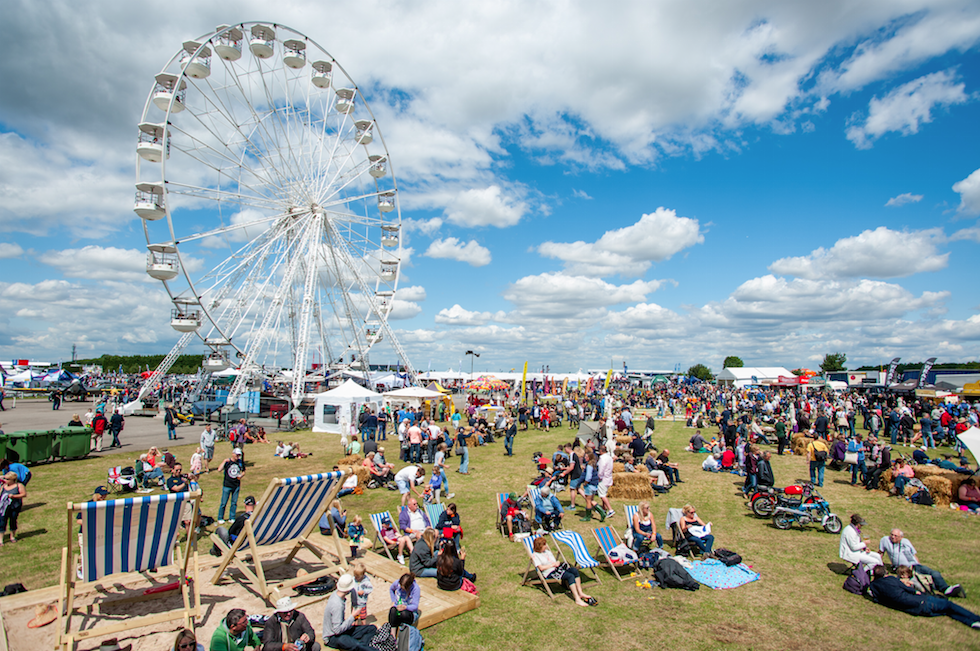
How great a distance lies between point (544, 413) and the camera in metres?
25.3

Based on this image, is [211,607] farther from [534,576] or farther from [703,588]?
[703,588]

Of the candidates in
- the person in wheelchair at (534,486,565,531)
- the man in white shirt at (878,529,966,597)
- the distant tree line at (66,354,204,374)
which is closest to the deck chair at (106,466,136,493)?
the person in wheelchair at (534,486,565,531)

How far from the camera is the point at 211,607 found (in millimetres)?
5777

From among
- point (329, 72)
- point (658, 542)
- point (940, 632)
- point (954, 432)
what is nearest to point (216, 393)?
point (329, 72)

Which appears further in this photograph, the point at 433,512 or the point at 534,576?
the point at 433,512

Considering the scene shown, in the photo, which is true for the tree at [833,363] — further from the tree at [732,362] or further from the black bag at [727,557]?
the black bag at [727,557]

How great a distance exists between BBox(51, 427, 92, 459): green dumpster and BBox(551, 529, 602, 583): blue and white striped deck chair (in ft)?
48.0

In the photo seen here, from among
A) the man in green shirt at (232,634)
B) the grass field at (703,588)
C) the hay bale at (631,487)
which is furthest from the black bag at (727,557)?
the man in green shirt at (232,634)

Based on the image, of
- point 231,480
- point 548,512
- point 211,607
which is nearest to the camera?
point 211,607

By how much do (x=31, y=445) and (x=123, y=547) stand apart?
11.9 metres

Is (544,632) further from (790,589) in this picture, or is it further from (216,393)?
(216,393)

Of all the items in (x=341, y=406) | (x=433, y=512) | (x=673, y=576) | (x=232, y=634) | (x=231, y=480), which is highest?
(x=341, y=406)

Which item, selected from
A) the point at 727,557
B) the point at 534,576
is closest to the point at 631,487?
the point at 727,557

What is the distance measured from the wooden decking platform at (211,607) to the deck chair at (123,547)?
187mm
